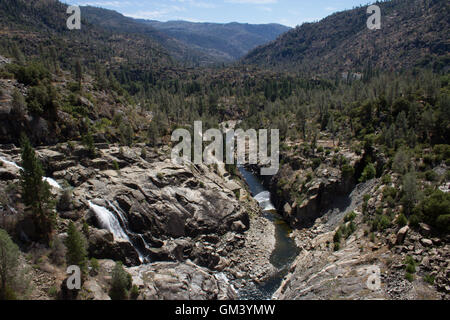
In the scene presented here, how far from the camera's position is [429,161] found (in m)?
61.5

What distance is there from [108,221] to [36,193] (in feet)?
41.6

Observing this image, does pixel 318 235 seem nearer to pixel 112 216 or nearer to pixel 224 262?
pixel 224 262

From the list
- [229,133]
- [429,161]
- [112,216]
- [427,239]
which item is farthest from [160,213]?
[229,133]

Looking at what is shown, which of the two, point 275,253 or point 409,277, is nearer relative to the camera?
point 409,277

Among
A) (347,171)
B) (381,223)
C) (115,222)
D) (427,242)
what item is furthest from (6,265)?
(347,171)

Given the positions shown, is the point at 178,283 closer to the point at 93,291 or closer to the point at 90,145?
the point at 93,291

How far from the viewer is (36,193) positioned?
122 feet

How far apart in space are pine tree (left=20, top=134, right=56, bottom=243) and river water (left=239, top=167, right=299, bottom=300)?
30344 mm

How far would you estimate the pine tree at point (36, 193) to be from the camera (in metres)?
36.3

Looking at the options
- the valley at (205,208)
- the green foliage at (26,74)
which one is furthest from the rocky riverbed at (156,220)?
the green foliage at (26,74)

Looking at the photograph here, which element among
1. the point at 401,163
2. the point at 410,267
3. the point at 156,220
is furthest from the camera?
the point at 401,163

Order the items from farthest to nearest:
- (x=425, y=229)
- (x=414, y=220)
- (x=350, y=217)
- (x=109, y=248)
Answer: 1. (x=350, y=217)
2. (x=109, y=248)
3. (x=414, y=220)
4. (x=425, y=229)

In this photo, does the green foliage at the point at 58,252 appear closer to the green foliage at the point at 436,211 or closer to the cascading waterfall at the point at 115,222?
the cascading waterfall at the point at 115,222

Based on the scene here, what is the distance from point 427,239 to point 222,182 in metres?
49.3
